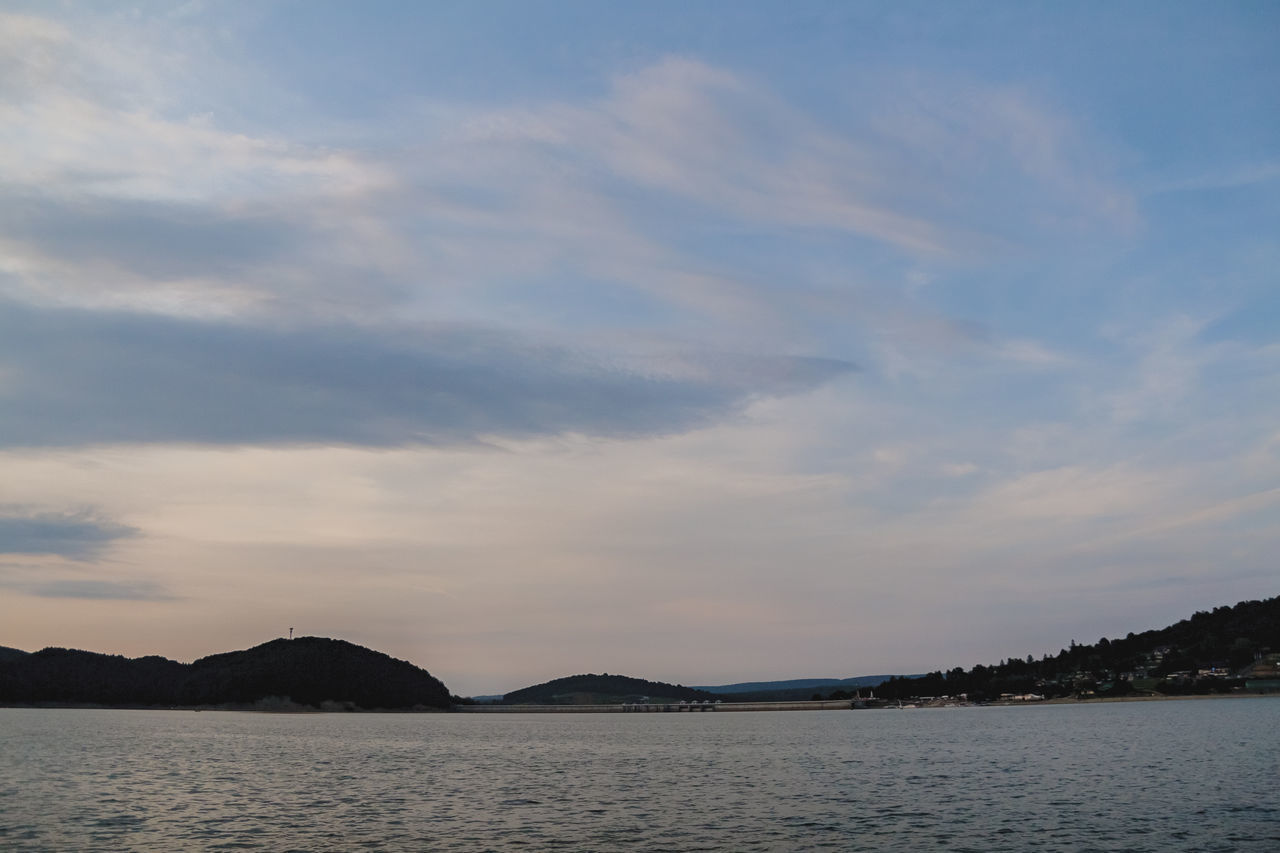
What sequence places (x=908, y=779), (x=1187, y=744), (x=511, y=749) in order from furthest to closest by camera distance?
(x=511, y=749) < (x=1187, y=744) < (x=908, y=779)

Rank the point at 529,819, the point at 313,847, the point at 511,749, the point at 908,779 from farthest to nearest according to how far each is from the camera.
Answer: the point at 511,749 → the point at 908,779 → the point at 529,819 → the point at 313,847

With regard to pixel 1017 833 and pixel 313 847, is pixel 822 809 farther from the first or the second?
pixel 313 847

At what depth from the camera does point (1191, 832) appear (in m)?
58.8

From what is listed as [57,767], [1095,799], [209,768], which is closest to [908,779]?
[1095,799]

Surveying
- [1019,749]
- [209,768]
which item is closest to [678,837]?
[209,768]

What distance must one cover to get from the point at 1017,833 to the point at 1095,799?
21.4 m

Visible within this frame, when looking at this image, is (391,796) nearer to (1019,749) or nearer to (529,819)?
(529,819)

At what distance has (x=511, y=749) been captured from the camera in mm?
167875

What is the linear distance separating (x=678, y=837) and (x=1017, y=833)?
2071cm

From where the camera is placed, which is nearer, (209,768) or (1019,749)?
(209,768)

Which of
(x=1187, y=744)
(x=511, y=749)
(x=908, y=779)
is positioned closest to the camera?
A: (x=908, y=779)

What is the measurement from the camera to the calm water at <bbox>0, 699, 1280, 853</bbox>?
190 ft

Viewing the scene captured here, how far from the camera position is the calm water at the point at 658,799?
58.0 metres

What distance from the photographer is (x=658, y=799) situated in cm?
8044
